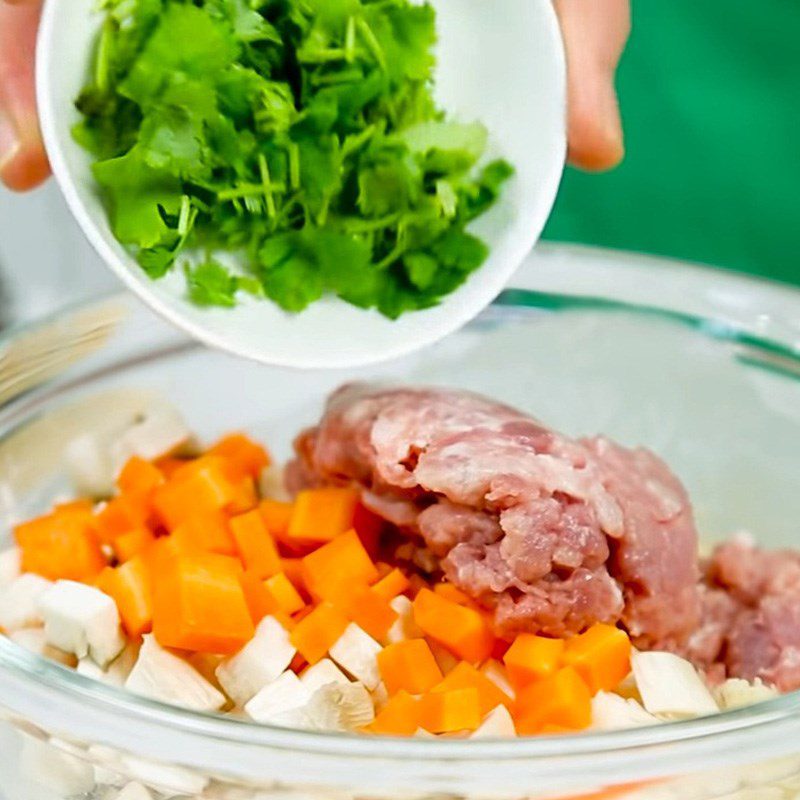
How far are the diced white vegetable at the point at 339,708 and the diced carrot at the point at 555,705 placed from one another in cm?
15

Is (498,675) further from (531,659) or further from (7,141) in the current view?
(7,141)

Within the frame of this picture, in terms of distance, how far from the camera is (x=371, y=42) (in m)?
1.40

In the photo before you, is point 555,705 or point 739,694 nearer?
point 555,705

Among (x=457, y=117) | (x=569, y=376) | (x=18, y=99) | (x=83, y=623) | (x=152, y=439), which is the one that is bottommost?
(x=569, y=376)

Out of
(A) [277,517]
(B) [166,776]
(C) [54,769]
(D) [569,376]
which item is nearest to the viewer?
(B) [166,776]

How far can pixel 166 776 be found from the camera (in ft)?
3.44

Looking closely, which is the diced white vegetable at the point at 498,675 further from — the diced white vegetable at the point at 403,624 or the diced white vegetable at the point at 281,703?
the diced white vegetable at the point at 281,703

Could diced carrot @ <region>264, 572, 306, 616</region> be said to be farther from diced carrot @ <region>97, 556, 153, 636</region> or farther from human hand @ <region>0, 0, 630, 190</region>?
human hand @ <region>0, 0, 630, 190</region>

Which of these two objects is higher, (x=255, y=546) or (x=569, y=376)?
(x=255, y=546)

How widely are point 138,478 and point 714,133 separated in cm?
128

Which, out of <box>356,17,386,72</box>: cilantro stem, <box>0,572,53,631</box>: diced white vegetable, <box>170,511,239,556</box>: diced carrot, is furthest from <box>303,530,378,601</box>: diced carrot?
<box>356,17,386,72</box>: cilantro stem

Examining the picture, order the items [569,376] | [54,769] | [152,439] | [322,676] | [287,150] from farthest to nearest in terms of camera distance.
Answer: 1. [569,376]
2. [152,439]
3. [287,150]
4. [322,676]
5. [54,769]

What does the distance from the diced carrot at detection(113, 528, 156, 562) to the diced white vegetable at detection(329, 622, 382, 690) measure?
321mm

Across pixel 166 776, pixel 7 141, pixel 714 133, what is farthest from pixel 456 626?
pixel 714 133
